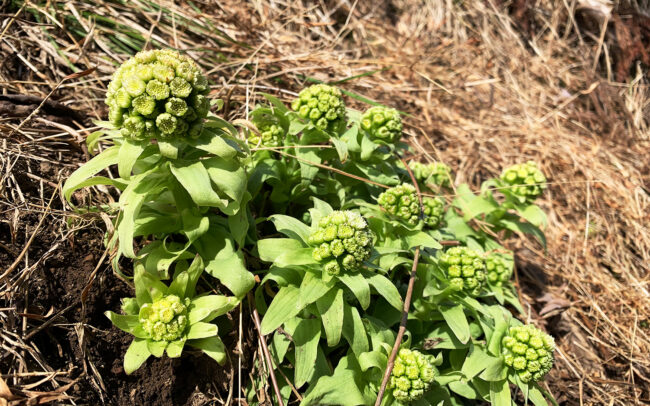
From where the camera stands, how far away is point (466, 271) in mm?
2900

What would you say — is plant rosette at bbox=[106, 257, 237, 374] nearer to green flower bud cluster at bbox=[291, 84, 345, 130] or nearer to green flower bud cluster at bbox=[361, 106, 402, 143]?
green flower bud cluster at bbox=[291, 84, 345, 130]

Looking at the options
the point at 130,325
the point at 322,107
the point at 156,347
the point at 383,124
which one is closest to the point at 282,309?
the point at 156,347

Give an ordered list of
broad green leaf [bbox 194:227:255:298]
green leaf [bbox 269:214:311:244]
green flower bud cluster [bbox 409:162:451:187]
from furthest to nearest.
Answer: green flower bud cluster [bbox 409:162:451:187] → green leaf [bbox 269:214:311:244] → broad green leaf [bbox 194:227:255:298]

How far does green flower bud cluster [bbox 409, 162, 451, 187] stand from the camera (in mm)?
3809

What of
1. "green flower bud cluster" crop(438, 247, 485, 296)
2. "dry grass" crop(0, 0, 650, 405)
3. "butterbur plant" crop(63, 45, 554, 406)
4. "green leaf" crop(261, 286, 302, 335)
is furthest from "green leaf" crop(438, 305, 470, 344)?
"dry grass" crop(0, 0, 650, 405)

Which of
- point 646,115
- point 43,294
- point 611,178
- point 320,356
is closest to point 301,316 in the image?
point 320,356

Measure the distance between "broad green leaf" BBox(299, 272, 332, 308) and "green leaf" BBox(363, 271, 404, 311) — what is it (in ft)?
0.77

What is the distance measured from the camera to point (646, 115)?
6.57 m

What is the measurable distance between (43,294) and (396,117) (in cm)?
234

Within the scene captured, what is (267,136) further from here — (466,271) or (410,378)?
(410,378)

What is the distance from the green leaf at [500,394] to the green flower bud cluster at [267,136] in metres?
1.98

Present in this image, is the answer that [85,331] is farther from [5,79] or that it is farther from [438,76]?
[438,76]

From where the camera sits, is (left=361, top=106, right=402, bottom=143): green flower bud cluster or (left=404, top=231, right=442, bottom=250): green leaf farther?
(left=361, top=106, right=402, bottom=143): green flower bud cluster

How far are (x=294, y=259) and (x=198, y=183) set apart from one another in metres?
0.60
